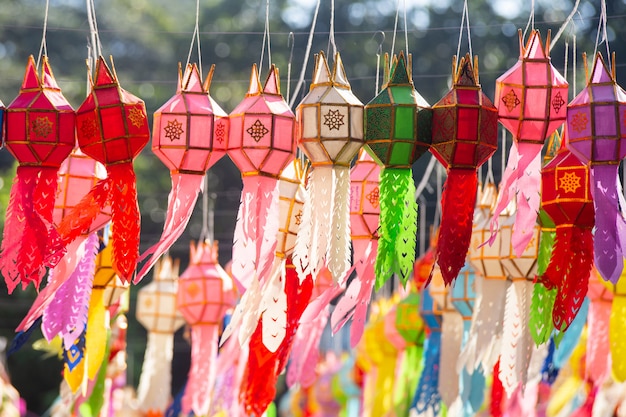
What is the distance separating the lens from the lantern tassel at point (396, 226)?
4.49 meters

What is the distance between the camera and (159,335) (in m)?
7.47

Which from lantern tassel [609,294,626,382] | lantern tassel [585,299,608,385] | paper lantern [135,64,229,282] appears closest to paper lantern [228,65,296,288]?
paper lantern [135,64,229,282]

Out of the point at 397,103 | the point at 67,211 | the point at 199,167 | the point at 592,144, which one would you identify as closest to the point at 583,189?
the point at 592,144

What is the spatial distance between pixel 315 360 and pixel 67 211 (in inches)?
78.4

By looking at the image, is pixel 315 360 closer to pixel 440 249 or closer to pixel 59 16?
pixel 440 249

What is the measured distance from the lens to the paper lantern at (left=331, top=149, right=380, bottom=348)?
183 inches

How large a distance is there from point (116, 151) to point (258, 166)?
0.47 meters

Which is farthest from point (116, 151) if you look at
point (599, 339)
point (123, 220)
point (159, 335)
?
point (159, 335)

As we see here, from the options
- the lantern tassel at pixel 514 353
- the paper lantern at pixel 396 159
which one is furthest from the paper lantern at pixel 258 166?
the lantern tassel at pixel 514 353

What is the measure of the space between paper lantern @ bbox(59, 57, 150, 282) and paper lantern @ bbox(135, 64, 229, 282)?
3.0 inches

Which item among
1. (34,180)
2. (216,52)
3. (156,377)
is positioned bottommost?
(156,377)

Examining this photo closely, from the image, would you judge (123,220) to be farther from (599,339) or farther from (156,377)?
(156,377)

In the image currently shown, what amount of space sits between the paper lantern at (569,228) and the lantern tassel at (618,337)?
2.68 feet

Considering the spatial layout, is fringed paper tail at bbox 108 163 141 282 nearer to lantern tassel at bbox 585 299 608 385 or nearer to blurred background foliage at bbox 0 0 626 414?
Answer: lantern tassel at bbox 585 299 608 385
